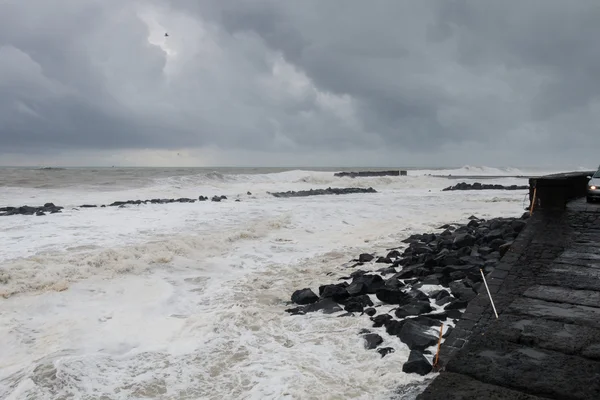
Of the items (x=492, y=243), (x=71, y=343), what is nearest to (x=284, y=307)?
(x=71, y=343)

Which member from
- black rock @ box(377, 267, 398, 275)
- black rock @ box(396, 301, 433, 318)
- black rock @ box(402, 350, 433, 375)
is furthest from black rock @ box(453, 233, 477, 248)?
black rock @ box(402, 350, 433, 375)

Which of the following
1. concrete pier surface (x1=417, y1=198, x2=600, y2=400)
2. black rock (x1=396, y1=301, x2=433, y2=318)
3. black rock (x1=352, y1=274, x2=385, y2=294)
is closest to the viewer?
concrete pier surface (x1=417, y1=198, x2=600, y2=400)

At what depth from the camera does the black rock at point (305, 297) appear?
6.48 meters

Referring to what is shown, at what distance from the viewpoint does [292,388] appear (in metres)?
4.04

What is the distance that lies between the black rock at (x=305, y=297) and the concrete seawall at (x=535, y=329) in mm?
2497

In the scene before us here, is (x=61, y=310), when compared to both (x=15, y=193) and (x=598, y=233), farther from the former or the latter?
(x=15, y=193)

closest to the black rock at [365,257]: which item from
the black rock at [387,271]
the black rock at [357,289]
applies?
the black rock at [387,271]

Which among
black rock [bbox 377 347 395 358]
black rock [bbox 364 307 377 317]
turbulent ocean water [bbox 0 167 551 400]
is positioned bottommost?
turbulent ocean water [bbox 0 167 551 400]

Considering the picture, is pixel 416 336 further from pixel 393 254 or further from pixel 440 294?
pixel 393 254

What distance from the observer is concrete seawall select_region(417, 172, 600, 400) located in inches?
106

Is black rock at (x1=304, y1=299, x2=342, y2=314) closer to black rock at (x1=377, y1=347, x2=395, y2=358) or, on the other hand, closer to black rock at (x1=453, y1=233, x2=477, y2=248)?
black rock at (x1=377, y1=347, x2=395, y2=358)

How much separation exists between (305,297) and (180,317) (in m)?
1.94

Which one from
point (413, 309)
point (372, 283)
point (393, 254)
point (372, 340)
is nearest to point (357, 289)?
point (372, 283)

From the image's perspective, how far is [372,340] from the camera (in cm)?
487
